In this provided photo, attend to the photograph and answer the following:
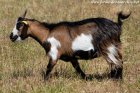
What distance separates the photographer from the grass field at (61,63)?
8.68m

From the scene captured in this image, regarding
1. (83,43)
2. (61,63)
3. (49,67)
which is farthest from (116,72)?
(61,63)

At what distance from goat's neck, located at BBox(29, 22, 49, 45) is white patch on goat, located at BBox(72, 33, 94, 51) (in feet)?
2.14

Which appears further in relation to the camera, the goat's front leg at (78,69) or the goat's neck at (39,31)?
the goat's front leg at (78,69)

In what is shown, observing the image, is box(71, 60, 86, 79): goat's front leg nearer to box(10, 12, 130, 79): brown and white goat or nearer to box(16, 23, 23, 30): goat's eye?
box(10, 12, 130, 79): brown and white goat

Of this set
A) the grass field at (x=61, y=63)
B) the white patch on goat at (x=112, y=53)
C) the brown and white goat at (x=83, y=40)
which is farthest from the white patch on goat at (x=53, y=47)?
the white patch on goat at (x=112, y=53)

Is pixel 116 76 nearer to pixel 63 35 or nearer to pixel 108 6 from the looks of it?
pixel 63 35

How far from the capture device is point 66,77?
31.2 feet

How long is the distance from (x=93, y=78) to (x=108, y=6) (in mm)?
8350

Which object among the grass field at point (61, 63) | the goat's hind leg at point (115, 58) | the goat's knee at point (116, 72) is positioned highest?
the goat's hind leg at point (115, 58)

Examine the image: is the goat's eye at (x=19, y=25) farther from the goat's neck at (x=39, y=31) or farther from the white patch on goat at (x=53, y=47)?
the white patch on goat at (x=53, y=47)

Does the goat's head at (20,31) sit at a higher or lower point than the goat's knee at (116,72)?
higher

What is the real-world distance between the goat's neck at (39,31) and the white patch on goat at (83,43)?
2.14 feet

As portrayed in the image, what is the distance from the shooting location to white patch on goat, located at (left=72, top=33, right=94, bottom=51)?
8.96 metres

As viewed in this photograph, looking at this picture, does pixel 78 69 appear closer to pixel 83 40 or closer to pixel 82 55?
pixel 82 55
